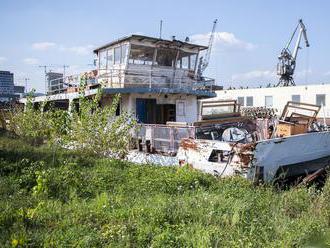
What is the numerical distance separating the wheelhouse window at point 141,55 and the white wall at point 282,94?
46.7ft

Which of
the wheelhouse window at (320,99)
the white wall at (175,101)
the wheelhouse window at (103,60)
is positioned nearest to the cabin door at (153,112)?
the white wall at (175,101)

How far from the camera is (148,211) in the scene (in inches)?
237

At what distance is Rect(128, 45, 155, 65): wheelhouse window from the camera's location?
19084mm

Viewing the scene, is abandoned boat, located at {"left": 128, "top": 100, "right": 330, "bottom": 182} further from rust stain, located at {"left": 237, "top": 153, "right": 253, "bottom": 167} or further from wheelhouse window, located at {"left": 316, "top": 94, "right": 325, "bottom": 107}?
wheelhouse window, located at {"left": 316, "top": 94, "right": 325, "bottom": 107}

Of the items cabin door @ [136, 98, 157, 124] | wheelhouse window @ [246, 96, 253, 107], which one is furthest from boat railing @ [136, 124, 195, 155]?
wheelhouse window @ [246, 96, 253, 107]

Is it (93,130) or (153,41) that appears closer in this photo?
(93,130)

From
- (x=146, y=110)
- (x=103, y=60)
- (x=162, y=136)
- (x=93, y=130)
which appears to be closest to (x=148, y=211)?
(x=93, y=130)

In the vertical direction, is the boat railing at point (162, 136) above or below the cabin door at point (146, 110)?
below

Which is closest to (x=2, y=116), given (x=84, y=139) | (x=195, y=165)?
(x=84, y=139)

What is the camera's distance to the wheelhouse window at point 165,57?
19.9m

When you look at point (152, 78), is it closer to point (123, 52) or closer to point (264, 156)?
point (123, 52)

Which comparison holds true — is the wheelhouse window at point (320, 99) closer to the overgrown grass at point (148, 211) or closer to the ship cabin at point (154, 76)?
the ship cabin at point (154, 76)

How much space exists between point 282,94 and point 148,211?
27013mm

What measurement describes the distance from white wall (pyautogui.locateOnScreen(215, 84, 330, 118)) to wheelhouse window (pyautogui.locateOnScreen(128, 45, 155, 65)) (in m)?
14.2
